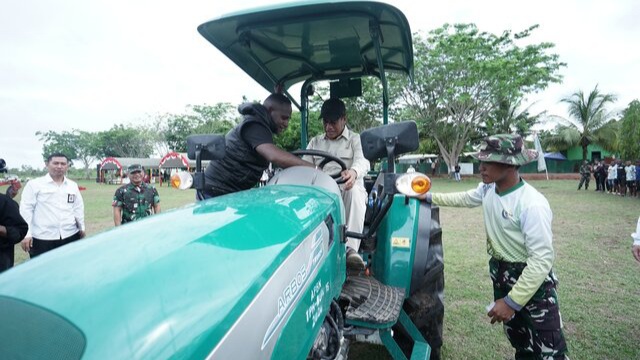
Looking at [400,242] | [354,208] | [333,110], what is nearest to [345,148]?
[333,110]

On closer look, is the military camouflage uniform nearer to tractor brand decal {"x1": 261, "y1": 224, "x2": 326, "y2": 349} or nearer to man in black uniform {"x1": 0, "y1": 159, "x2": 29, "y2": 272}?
man in black uniform {"x1": 0, "y1": 159, "x2": 29, "y2": 272}

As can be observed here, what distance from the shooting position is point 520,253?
7.58 ft

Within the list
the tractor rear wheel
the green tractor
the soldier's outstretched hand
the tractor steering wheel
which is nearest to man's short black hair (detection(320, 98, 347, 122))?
the green tractor

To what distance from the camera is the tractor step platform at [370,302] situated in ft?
6.54

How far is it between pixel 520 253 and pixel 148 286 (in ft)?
7.03

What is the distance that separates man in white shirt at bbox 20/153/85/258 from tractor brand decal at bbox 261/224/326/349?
4208 millimetres

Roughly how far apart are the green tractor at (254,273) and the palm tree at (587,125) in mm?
35358

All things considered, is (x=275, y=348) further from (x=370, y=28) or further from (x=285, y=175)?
(x=370, y=28)

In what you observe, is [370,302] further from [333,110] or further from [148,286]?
[333,110]

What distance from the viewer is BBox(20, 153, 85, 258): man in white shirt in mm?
4508

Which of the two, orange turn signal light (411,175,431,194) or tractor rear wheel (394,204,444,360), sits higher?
orange turn signal light (411,175,431,194)

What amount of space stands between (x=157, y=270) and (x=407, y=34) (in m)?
2.32

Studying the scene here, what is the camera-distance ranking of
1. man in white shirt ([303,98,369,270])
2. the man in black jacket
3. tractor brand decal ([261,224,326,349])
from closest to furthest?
tractor brand decal ([261,224,326,349])
man in white shirt ([303,98,369,270])
the man in black jacket

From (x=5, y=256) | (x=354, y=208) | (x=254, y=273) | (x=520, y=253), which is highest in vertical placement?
(x=254, y=273)
